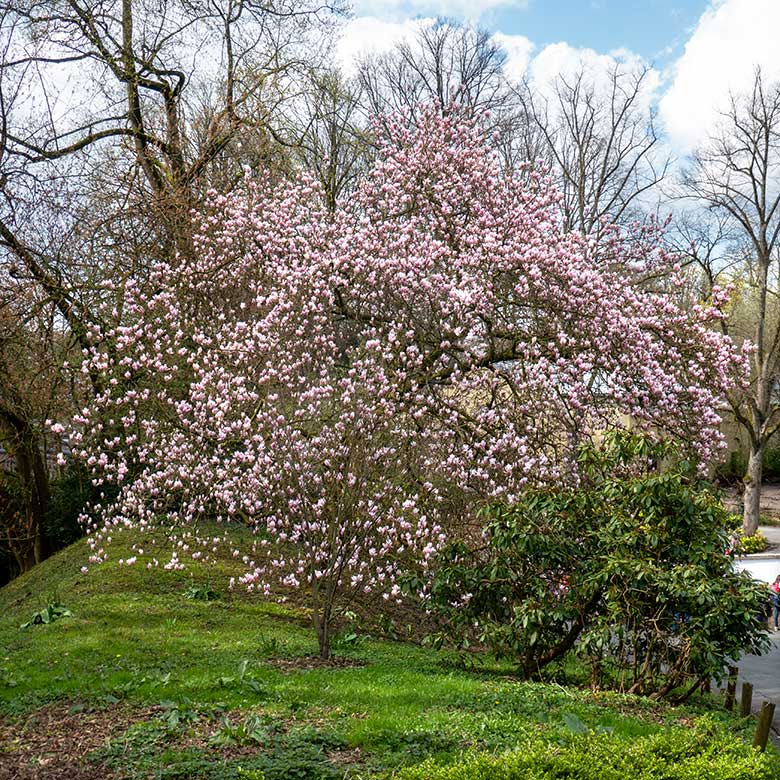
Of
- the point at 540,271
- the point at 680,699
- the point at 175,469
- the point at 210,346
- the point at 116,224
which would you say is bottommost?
A: the point at 680,699

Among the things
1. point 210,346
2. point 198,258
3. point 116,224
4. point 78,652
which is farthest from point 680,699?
point 116,224

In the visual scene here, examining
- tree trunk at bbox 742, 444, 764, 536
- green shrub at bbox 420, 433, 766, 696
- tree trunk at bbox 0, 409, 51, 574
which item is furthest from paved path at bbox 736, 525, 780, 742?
tree trunk at bbox 0, 409, 51, 574

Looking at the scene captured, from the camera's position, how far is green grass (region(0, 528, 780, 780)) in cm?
546

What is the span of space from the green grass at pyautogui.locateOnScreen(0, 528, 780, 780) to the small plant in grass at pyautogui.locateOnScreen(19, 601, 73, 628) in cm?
17

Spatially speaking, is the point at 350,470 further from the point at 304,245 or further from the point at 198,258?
the point at 198,258

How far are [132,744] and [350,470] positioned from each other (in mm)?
Result: 3829

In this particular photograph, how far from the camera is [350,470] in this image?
9.01 metres

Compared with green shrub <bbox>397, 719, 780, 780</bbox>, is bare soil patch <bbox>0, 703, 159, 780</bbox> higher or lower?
lower

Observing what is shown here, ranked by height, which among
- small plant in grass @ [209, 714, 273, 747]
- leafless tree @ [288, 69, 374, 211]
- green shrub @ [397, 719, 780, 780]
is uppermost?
leafless tree @ [288, 69, 374, 211]

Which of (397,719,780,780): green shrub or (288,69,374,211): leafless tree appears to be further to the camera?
(288,69,374,211): leafless tree

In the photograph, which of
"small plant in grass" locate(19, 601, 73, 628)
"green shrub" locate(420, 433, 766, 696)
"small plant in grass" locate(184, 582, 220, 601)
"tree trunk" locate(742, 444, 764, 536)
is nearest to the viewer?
"green shrub" locate(420, 433, 766, 696)

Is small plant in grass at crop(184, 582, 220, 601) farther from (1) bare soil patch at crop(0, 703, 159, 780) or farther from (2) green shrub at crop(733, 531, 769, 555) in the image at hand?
(2) green shrub at crop(733, 531, 769, 555)

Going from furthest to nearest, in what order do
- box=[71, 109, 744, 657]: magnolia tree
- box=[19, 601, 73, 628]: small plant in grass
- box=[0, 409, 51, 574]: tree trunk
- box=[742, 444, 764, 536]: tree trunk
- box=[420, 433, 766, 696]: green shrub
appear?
box=[742, 444, 764, 536]: tree trunk
box=[0, 409, 51, 574]: tree trunk
box=[19, 601, 73, 628]: small plant in grass
box=[71, 109, 744, 657]: magnolia tree
box=[420, 433, 766, 696]: green shrub

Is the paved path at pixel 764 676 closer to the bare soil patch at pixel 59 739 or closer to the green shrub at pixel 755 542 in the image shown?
the bare soil patch at pixel 59 739
